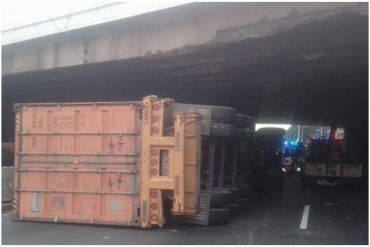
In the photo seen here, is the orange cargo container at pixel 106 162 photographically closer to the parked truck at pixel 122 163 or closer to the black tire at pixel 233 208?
the parked truck at pixel 122 163

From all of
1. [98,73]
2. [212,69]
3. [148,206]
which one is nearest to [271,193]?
[212,69]

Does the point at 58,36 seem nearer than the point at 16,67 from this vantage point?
Yes

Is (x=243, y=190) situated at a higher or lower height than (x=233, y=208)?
higher

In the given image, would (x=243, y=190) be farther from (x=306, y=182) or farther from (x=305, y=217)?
(x=306, y=182)

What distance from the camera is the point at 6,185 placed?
498 inches

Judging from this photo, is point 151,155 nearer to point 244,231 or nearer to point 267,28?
point 244,231

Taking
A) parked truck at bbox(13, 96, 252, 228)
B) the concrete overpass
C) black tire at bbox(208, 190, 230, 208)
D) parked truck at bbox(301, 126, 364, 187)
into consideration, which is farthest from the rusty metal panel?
Result: black tire at bbox(208, 190, 230, 208)

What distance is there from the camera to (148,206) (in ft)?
30.0

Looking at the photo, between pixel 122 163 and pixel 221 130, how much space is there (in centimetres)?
204

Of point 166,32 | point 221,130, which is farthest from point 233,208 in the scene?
point 166,32

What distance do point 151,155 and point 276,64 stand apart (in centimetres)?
576

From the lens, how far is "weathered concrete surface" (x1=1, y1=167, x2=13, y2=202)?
12562 mm

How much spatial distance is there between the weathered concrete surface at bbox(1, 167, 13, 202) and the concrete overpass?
330 centimetres

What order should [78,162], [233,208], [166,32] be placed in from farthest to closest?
[166,32]
[233,208]
[78,162]
